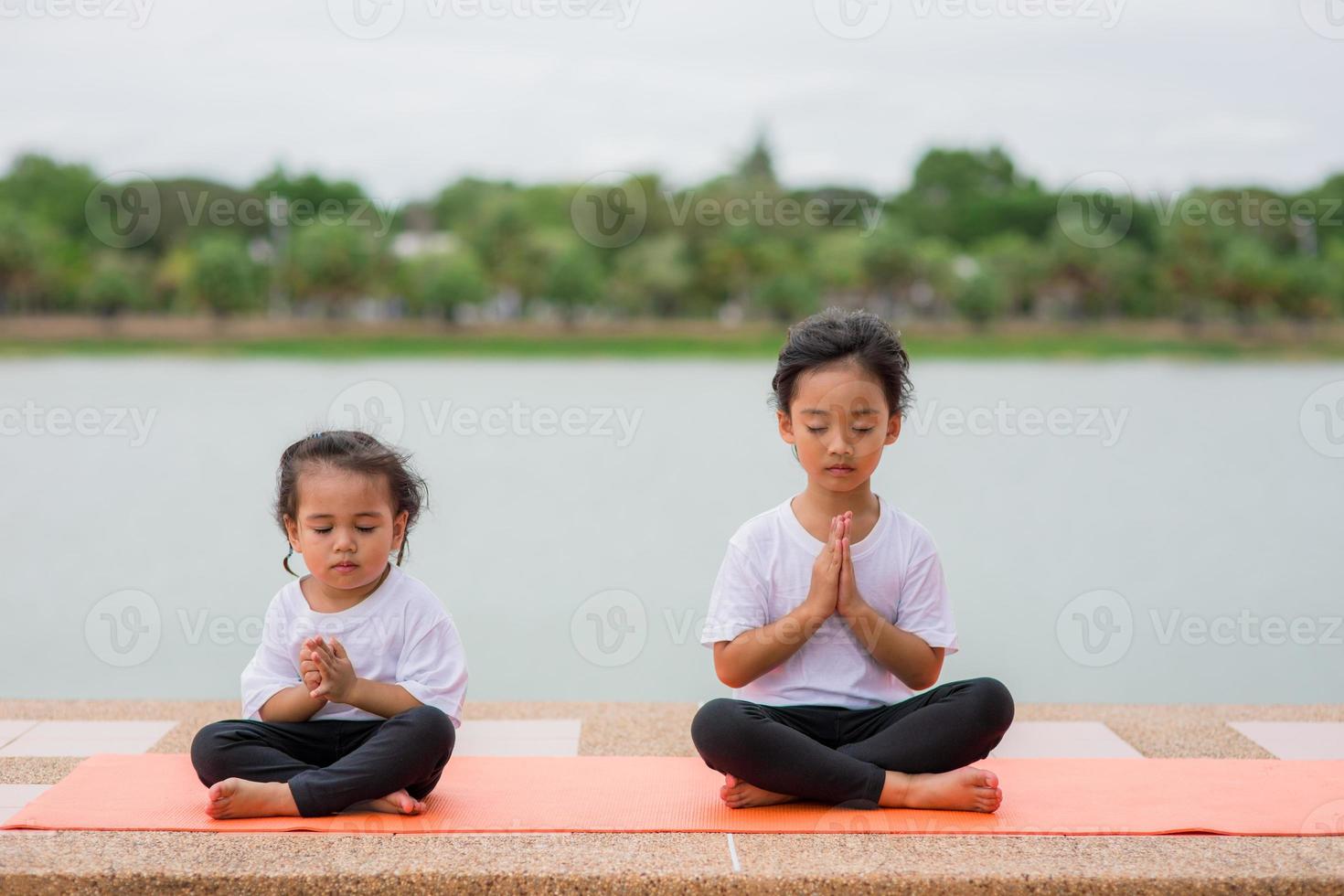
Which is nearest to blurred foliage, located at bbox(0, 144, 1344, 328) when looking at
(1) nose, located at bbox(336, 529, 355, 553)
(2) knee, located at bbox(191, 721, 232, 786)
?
(1) nose, located at bbox(336, 529, 355, 553)

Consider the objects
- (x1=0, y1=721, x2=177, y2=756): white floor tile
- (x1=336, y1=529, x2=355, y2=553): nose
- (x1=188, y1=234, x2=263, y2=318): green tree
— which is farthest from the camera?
(x1=188, y1=234, x2=263, y2=318): green tree

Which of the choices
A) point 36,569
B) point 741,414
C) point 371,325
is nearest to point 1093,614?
point 36,569

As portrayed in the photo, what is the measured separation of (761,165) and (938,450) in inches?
444

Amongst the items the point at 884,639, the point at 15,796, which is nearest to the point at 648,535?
the point at 15,796

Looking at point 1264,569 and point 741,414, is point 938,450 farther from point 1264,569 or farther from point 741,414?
point 1264,569

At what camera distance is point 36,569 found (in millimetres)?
6809

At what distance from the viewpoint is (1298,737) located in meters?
2.93

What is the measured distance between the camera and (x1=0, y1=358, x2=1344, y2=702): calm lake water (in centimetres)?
502

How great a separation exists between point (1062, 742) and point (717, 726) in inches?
41.3

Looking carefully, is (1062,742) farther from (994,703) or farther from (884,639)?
(884,639)

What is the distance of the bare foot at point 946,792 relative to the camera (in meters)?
2.18

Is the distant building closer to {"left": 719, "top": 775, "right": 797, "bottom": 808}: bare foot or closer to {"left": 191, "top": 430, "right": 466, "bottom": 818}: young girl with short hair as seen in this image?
{"left": 191, "top": 430, "right": 466, "bottom": 818}: young girl with short hair

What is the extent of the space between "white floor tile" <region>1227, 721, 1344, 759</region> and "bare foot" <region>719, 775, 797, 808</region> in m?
1.22

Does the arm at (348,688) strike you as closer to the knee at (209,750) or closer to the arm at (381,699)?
the arm at (381,699)
